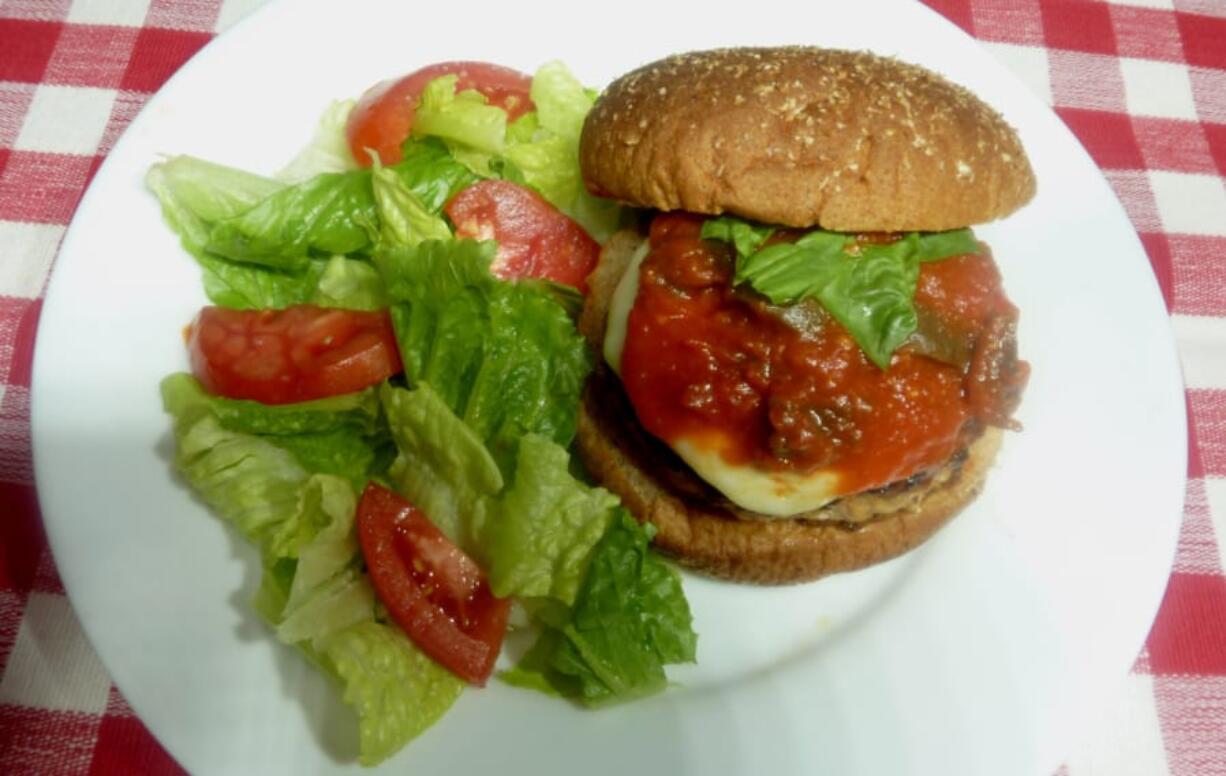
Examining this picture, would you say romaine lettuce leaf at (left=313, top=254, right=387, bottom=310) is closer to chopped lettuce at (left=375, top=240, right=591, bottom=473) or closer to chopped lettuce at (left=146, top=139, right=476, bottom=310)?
chopped lettuce at (left=146, top=139, right=476, bottom=310)

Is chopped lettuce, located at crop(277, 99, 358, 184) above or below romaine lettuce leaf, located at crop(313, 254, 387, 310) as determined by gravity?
above

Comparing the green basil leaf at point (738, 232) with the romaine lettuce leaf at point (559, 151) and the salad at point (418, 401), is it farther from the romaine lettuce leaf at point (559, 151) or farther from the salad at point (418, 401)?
the romaine lettuce leaf at point (559, 151)

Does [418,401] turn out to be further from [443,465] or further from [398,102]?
[398,102]

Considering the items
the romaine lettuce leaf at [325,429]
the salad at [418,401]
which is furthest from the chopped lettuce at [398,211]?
the romaine lettuce leaf at [325,429]

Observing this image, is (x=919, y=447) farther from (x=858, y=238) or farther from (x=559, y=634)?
(x=559, y=634)

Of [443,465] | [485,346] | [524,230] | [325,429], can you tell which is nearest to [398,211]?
[524,230]

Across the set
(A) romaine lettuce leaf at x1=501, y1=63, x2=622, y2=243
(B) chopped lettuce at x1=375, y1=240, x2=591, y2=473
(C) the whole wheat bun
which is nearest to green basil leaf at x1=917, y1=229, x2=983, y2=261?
(C) the whole wheat bun

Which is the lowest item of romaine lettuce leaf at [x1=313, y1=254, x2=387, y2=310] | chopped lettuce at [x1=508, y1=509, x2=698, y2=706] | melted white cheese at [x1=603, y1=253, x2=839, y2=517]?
chopped lettuce at [x1=508, y1=509, x2=698, y2=706]

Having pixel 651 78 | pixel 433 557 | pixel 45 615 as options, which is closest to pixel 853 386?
pixel 651 78
